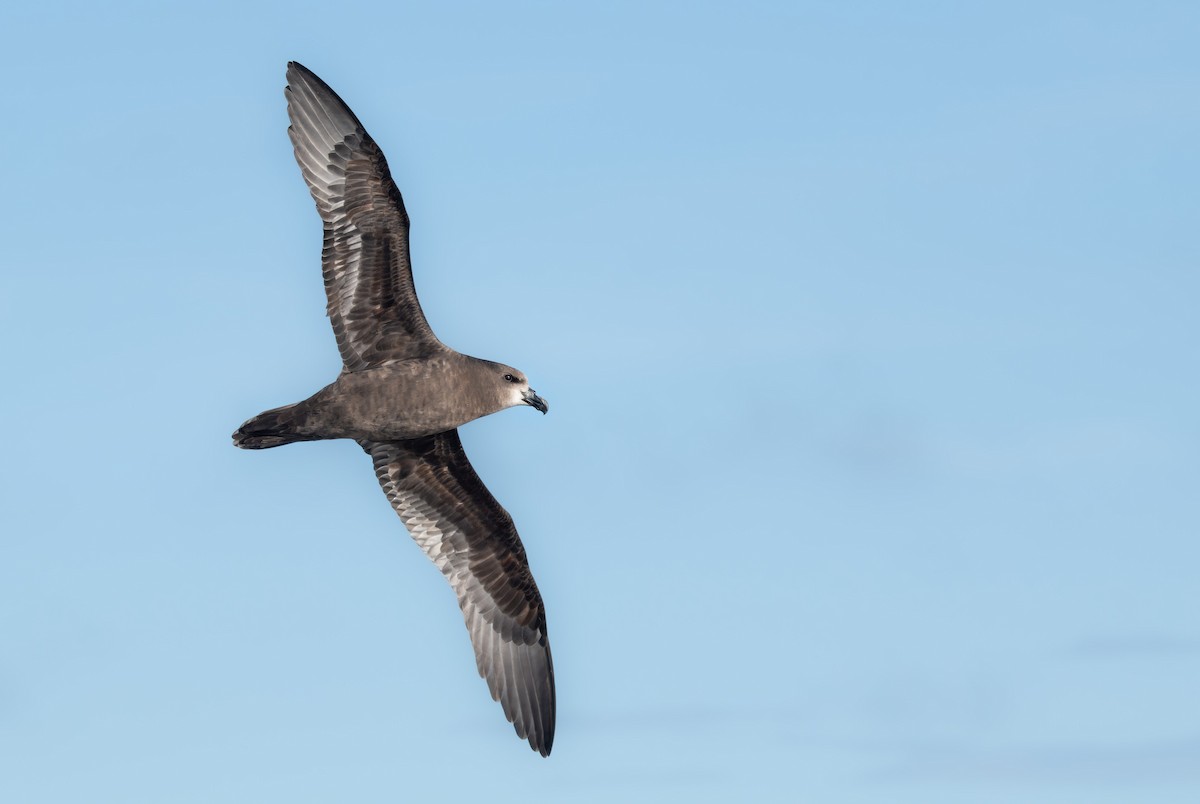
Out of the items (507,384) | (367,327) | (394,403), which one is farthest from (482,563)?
(367,327)

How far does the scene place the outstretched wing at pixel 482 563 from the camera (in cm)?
2505

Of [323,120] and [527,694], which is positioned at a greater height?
[323,120]

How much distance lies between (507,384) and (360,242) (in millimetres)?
2684

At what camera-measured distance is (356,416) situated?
74.9 feet

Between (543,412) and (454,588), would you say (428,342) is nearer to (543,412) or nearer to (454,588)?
(543,412)

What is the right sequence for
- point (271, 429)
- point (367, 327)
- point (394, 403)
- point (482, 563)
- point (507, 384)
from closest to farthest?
point (271, 429) → point (394, 403) → point (367, 327) → point (507, 384) → point (482, 563)

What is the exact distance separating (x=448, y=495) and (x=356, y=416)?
2.83m

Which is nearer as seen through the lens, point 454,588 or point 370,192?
point 370,192

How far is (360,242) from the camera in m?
23.2

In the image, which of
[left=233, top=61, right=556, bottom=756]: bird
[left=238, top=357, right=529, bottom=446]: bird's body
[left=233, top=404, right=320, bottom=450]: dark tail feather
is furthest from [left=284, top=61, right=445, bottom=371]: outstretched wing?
[left=233, top=404, right=320, bottom=450]: dark tail feather

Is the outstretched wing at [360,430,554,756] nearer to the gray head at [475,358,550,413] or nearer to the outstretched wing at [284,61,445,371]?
the gray head at [475,358,550,413]

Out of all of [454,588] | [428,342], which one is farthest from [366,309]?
[454,588]

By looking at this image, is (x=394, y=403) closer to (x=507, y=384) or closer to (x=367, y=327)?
(x=367, y=327)

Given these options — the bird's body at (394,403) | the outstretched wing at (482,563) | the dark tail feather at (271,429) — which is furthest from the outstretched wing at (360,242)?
the outstretched wing at (482,563)
